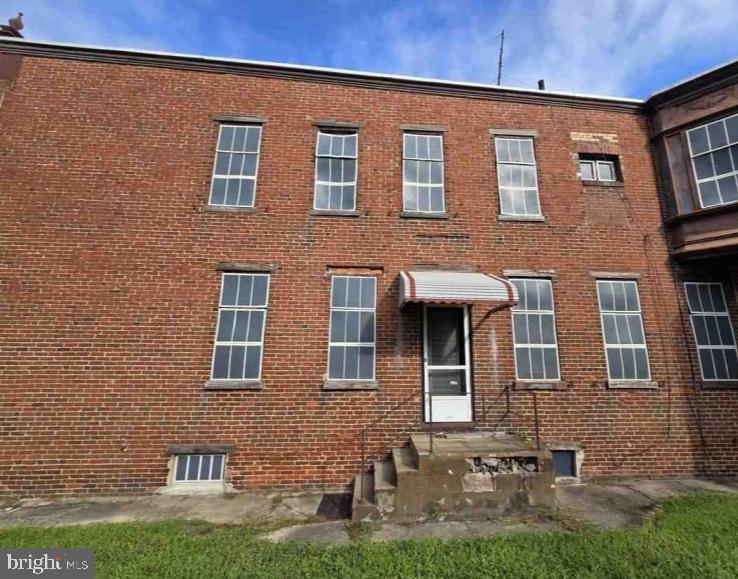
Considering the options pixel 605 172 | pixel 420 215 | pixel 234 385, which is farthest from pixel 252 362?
pixel 605 172

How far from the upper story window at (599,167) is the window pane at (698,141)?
4.64ft

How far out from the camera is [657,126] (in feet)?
28.1

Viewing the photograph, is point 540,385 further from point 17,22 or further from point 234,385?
point 17,22

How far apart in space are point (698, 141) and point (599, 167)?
1898 millimetres

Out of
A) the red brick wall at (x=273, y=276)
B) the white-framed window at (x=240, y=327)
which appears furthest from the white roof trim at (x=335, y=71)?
the white-framed window at (x=240, y=327)

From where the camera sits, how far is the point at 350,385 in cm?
680

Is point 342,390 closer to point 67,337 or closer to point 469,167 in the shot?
point 67,337

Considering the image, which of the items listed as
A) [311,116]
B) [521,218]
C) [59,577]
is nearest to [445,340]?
[521,218]

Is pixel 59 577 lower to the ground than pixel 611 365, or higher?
lower

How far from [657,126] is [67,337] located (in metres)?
13.2

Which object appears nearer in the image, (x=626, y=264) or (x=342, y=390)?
(x=342, y=390)

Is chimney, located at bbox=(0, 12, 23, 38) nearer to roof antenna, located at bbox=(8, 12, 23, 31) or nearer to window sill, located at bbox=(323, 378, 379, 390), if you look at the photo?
roof antenna, located at bbox=(8, 12, 23, 31)

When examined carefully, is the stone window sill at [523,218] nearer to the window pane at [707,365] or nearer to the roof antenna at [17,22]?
the window pane at [707,365]
